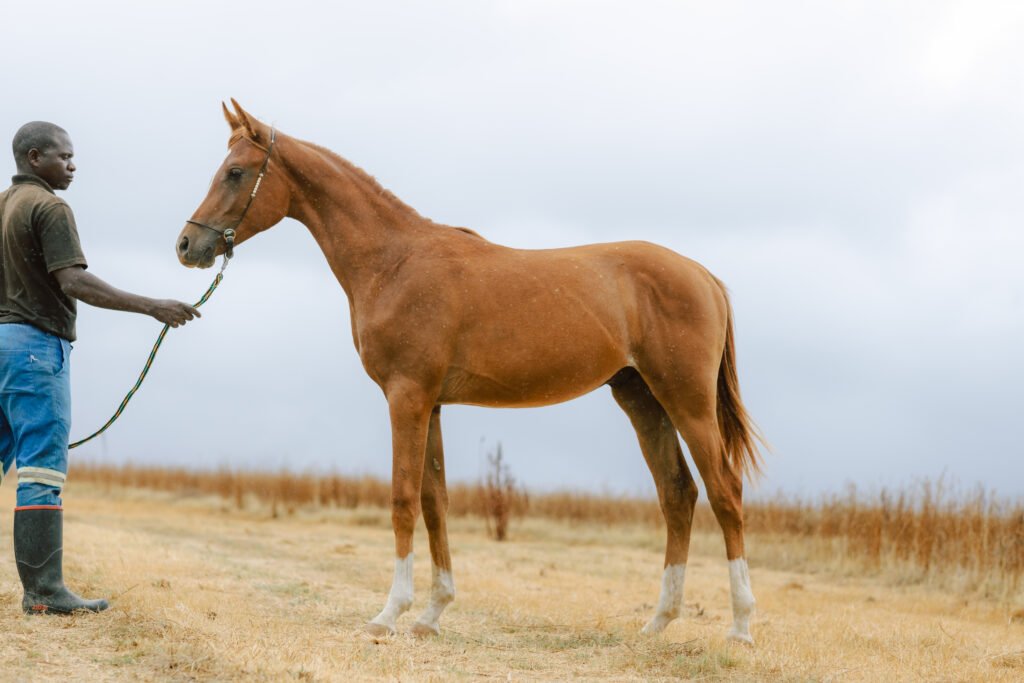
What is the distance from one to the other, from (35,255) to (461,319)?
8.35 ft

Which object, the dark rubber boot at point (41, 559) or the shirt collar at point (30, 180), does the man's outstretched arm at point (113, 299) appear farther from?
the dark rubber boot at point (41, 559)

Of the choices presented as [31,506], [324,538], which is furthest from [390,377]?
[324,538]

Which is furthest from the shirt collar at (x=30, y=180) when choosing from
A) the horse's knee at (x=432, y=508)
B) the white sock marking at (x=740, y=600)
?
the white sock marking at (x=740, y=600)

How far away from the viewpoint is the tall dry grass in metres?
12.0

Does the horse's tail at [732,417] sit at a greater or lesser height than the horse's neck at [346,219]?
lesser

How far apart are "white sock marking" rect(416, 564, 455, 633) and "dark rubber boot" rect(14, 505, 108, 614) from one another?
2071 millimetres

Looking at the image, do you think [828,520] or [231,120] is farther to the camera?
[828,520]

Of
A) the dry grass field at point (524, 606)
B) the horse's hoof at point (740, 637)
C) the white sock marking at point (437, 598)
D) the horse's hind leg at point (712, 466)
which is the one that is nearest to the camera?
the dry grass field at point (524, 606)

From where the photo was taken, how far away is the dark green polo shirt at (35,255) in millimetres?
5699

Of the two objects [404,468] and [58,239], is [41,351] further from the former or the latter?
[404,468]

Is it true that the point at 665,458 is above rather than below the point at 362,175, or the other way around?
below

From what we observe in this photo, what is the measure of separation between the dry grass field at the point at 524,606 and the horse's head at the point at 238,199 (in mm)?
2248

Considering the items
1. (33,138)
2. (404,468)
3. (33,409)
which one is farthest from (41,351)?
(404,468)

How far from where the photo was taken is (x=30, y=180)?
6.01 metres
